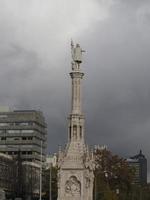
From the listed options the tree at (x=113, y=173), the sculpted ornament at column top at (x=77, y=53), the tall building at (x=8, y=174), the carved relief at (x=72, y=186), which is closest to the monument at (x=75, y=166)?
the carved relief at (x=72, y=186)

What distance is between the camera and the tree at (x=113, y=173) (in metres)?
124

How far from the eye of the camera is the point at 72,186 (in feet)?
269

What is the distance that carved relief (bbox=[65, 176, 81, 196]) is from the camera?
82000mm

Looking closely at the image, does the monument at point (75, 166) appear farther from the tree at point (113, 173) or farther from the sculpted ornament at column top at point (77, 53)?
the tree at point (113, 173)

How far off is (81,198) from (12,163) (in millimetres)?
83674

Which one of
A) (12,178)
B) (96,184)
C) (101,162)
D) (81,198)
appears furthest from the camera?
(12,178)

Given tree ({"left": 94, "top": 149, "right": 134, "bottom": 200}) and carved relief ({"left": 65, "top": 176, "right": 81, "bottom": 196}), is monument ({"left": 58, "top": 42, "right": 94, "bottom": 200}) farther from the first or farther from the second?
tree ({"left": 94, "top": 149, "right": 134, "bottom": 200})

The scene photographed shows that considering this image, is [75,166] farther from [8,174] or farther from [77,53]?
[8,174]

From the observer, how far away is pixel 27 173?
572ft

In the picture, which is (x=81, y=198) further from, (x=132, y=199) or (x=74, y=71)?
(x=132, y=199)

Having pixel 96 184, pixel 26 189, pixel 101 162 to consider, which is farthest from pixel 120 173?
pixel 26 189

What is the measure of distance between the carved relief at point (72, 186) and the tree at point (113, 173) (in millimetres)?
38193

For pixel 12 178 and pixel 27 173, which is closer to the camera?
pixel 12 178

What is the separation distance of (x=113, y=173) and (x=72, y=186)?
47.0m
